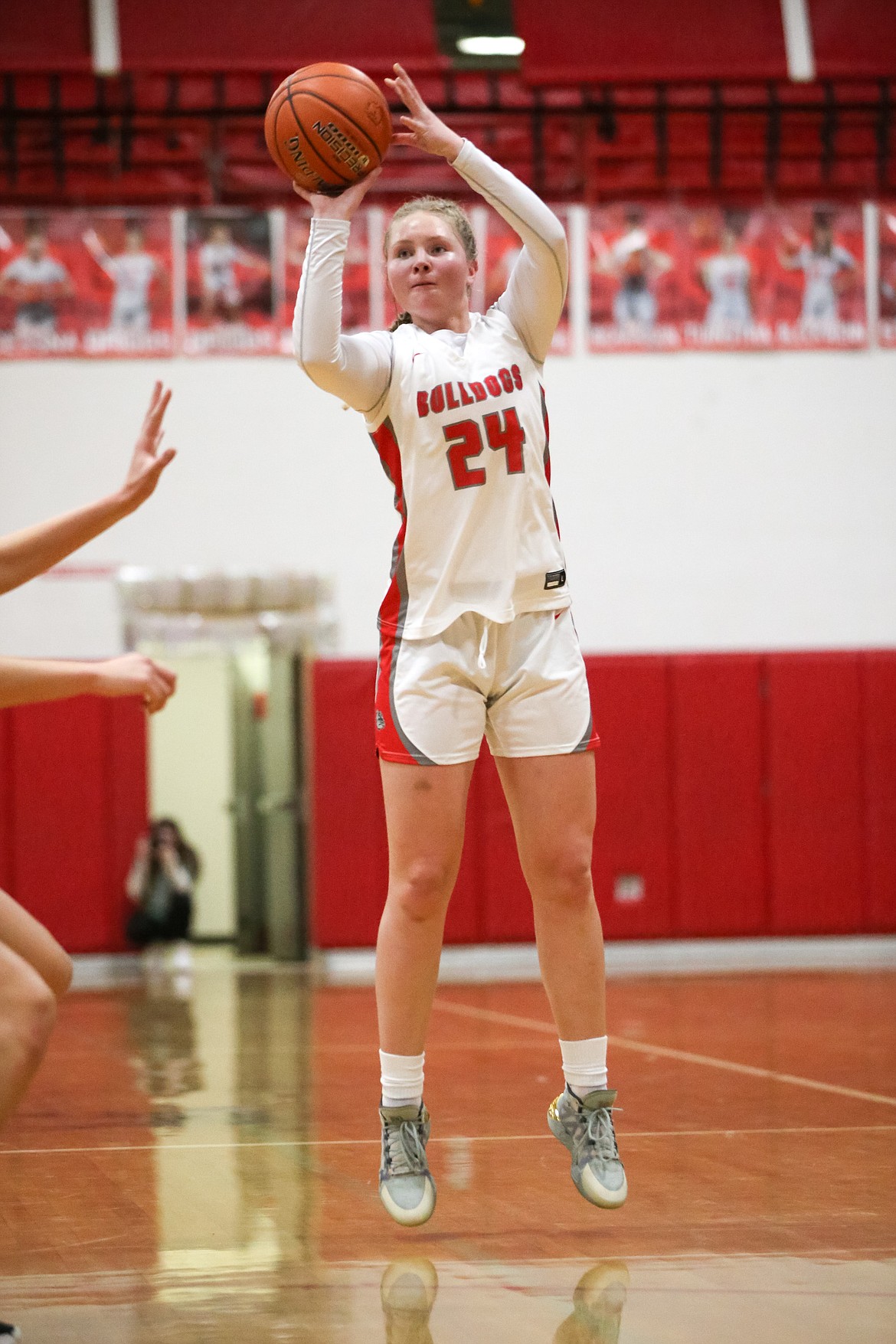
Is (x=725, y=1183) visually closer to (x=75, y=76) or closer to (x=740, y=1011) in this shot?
(x=740, y=1011)

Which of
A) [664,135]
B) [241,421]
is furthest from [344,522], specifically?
[664,135]

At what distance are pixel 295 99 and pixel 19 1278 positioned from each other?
6.88ft

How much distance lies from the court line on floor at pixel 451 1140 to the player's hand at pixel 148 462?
68.7 inches

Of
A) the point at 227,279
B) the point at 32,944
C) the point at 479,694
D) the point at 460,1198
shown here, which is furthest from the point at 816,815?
the point at 32,944

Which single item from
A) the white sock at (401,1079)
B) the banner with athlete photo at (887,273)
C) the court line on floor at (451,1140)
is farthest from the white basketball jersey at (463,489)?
the banner with athlete photo at (887,273)

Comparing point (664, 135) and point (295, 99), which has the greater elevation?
point (664, 135)

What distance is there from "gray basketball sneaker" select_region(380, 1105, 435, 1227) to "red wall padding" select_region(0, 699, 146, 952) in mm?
6072

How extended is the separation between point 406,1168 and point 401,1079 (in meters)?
0.15

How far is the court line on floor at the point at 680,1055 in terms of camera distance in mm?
4391

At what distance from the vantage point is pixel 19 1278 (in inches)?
103

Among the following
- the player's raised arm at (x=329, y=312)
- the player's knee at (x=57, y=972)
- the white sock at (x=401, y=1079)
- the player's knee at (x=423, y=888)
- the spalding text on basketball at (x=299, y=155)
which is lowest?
the white sock at (x=401, y=1079)

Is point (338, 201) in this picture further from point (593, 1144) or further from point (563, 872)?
point (593, 1144)

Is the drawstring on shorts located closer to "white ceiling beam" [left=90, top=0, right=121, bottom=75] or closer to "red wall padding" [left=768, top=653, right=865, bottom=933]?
"red wall padding" [left=768, top=653, right=865, bottom=933]

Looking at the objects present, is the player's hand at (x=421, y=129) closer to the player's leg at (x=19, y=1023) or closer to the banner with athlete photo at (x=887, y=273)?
the player's leg at (x=19, y=1023)
